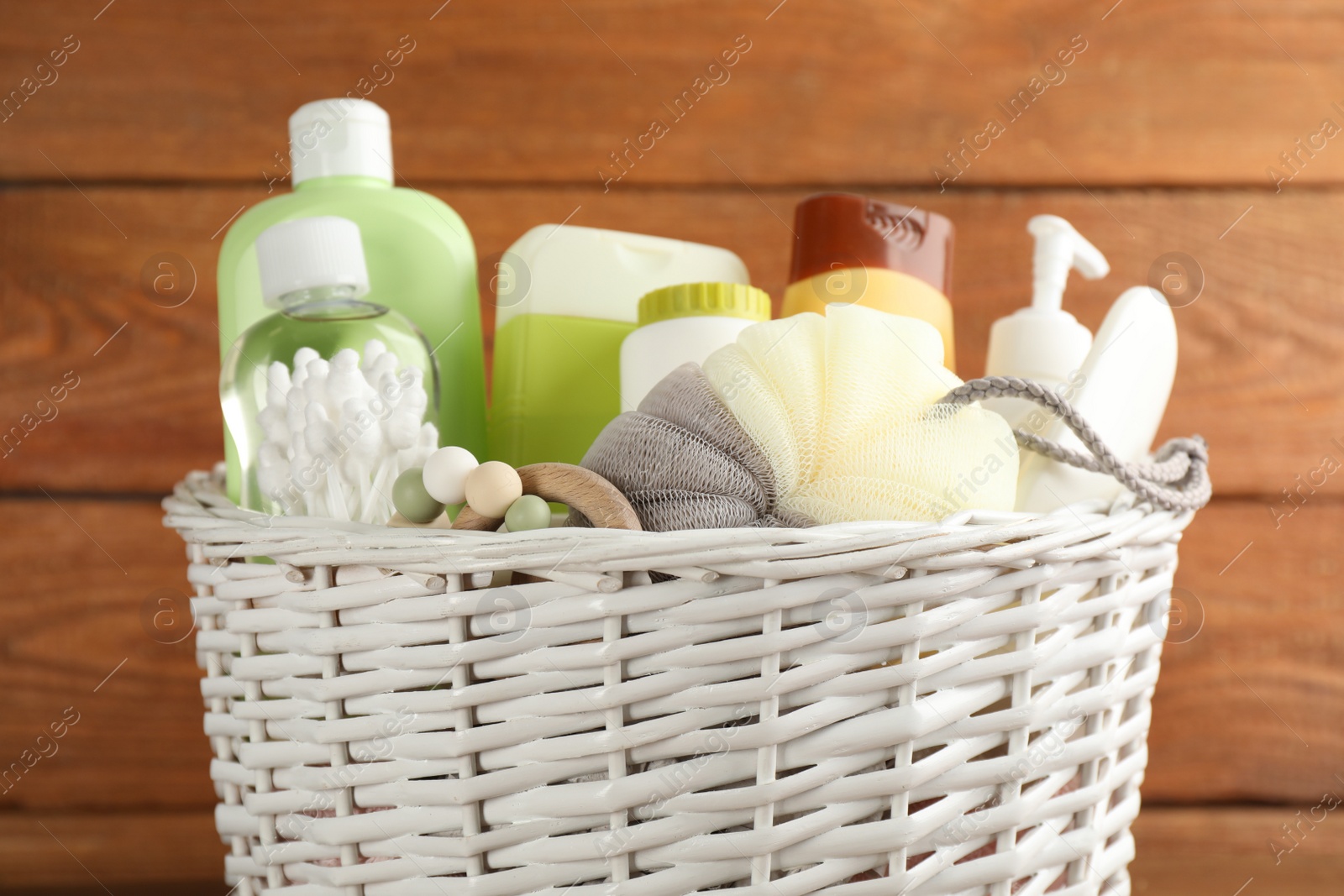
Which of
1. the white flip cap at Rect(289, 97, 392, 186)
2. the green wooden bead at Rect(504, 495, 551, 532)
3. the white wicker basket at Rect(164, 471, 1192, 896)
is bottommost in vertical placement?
the white wicker basket at Rect(164, 471, 1192, 896)

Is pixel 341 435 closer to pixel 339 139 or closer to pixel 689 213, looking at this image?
pixel 339 139

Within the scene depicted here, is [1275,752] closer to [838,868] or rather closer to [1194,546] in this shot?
[1194,546]

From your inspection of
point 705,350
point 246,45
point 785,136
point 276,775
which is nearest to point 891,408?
point 705,350

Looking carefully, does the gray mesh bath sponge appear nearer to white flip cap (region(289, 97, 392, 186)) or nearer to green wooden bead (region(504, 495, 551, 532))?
green wooden bead (region(504, 495, 551, 532))

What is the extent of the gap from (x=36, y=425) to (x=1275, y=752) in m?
0.79

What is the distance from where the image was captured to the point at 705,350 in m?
0.40

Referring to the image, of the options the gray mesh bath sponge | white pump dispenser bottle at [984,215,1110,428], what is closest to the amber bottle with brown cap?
white pump dispenser bottle at [984,215,1110,428]

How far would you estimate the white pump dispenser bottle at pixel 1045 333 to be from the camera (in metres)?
0.43

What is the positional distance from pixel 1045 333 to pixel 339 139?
33 cm

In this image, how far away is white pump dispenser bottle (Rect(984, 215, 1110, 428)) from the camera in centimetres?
43

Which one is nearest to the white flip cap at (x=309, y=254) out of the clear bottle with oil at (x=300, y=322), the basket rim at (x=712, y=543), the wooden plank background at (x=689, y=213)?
the clear bottle with oil at (x=300, y=322)

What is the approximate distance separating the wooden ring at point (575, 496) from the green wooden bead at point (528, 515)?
1 centimetres

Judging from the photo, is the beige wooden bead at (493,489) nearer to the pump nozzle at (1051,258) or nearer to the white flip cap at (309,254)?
the white flip cap at (309,254)

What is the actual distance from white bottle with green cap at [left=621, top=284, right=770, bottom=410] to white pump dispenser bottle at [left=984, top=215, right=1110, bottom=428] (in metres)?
0.11
